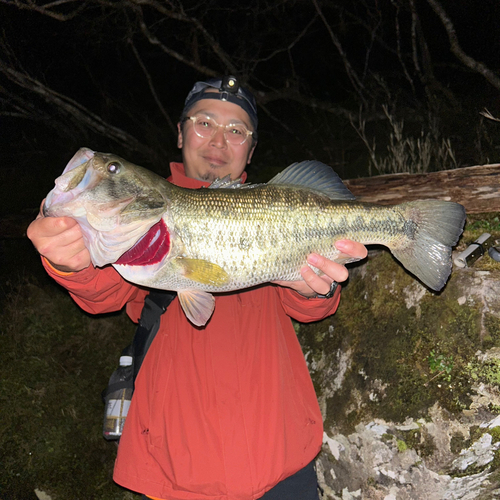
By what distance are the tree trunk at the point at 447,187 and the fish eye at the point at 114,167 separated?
2.49 meters

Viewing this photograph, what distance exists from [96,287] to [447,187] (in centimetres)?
279

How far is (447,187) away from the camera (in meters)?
3.20

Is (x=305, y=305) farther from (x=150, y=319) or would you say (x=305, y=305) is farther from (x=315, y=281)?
(x=150, y=319)

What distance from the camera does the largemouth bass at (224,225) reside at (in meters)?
1.93

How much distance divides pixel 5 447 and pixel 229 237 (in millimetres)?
3543

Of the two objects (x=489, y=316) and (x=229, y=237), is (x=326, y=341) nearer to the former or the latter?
(x=489, y=316)

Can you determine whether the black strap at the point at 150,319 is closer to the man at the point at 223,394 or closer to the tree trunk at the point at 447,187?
the man at the point at 223,394

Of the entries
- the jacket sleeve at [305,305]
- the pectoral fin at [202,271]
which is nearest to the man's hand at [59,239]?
the pectoral fin at [202,271]

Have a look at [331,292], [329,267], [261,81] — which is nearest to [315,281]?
[329,267]

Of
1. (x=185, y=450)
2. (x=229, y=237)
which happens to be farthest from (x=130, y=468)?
(x=229, y=237)

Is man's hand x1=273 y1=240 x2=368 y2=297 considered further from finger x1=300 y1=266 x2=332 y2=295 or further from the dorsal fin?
the dorsal fin

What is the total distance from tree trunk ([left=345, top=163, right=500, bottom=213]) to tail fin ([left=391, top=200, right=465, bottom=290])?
881 mm

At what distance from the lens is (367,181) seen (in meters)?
3.76

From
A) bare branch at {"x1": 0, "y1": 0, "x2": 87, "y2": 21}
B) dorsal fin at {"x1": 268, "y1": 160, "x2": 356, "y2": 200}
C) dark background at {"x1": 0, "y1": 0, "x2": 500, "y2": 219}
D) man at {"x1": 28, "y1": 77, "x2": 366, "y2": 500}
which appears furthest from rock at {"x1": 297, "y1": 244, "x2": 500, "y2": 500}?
bare branch at {"x1": 0, "y1": 0, "x2": 87, "y2": 21}
